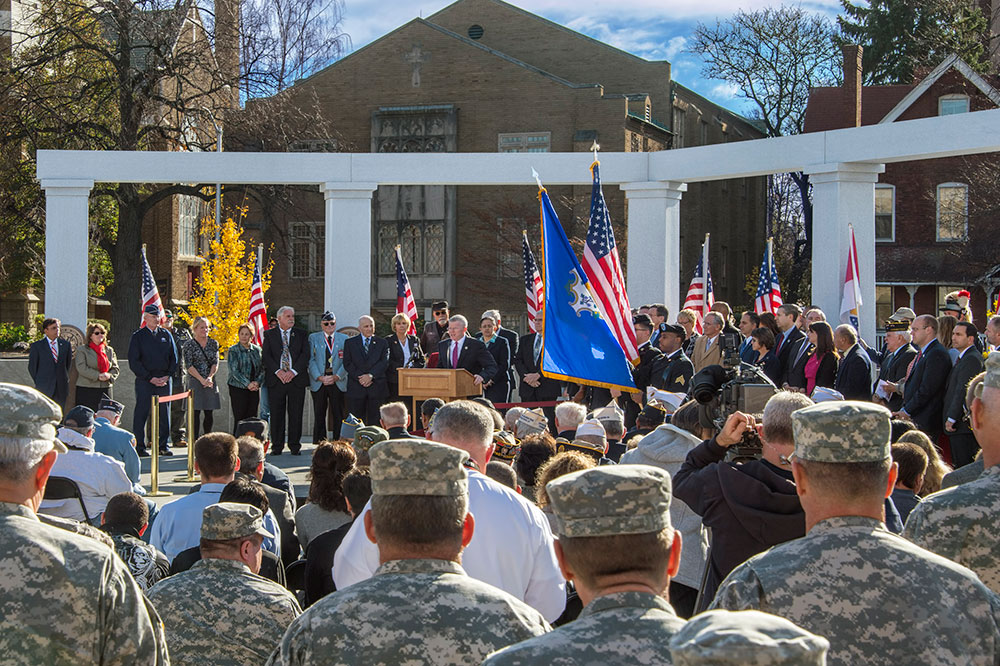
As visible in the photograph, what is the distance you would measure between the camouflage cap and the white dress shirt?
2.90 m

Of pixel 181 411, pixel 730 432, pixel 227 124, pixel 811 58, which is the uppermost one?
pixel 811 58

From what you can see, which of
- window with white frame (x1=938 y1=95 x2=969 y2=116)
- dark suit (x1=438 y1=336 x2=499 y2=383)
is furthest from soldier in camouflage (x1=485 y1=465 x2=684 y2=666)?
window with white frame (x1=938 y1=95 x2=969 y2=116)

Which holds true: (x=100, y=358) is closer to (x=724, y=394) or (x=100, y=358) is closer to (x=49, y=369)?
(x=49, y=369)

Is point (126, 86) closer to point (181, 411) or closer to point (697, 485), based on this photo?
point (181, 411)

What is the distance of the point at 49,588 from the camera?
3.21 meters

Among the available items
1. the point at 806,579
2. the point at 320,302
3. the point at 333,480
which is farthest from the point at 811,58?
the point at 806,579

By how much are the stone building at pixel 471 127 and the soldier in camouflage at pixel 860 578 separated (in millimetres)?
37988

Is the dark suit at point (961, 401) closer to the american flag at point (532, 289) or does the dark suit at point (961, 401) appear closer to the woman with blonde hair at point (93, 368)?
the american flag at point (532, 289)

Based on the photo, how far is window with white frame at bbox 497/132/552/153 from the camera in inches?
1718

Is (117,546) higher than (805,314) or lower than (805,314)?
lower

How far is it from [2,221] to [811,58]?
31.6m

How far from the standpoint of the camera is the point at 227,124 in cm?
3347

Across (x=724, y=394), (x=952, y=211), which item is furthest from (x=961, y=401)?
(x=952, y=211)

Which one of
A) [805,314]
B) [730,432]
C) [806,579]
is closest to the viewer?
[806,579]
